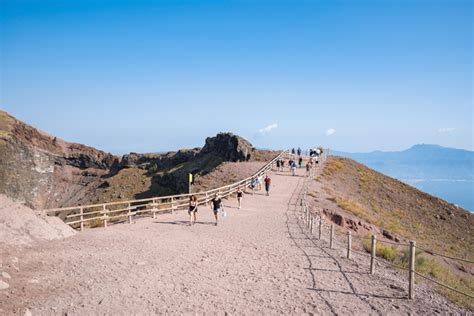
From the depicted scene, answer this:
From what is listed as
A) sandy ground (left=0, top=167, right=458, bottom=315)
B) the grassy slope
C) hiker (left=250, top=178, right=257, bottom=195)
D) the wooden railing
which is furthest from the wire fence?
the grassy slope

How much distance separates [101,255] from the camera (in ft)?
44.9

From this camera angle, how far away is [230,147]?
59094 millimetres

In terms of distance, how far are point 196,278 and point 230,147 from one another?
47.9 metres

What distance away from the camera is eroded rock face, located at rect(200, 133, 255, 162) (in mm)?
56375

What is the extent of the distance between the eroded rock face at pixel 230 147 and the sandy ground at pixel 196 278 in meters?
38.0

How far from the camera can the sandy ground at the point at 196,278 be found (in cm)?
918

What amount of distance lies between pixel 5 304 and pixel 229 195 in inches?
992

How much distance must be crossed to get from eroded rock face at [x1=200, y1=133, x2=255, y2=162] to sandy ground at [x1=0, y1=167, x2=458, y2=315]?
3798 centimetres

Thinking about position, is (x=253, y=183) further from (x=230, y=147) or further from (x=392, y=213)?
(x=230, y=147)

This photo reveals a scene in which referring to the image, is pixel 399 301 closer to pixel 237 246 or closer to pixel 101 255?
pixel 237 246

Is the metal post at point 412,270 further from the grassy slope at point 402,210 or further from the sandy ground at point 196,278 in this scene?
the grassy slope at point 402,210

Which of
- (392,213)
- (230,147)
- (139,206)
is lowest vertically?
(392,213)

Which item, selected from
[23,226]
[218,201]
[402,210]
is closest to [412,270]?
[218,201]

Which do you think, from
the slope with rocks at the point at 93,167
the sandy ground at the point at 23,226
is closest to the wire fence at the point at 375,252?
the sandy ground at the point at 23,226
